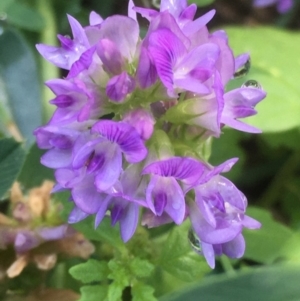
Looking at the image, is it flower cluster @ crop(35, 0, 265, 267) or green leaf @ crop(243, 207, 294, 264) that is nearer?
flower cluster @ crop(35, 0, 265, 267)

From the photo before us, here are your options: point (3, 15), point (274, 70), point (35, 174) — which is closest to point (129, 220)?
point (35, 174)

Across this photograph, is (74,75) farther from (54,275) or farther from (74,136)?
(54,275)

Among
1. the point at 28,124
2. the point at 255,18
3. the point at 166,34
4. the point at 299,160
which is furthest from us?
the point at 255,18

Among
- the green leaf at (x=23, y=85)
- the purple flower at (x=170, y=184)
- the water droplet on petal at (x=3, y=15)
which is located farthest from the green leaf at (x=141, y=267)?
the water droplet on petal at (x=3, y=15)

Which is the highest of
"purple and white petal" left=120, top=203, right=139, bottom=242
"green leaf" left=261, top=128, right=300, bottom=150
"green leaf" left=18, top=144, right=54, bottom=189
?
"purple and white petal" left=120, top=203, right=139, bottom=242

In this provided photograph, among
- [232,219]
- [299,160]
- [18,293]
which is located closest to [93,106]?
[232,219]

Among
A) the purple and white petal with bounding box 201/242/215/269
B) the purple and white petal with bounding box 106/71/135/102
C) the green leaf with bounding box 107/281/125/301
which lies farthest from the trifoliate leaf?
the purple and white petal with bounding box 106/71/135/102

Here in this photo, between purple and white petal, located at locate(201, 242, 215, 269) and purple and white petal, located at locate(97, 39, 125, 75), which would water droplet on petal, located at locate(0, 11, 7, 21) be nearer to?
purple and white petal, located at locate(97, 39, 125, 75)

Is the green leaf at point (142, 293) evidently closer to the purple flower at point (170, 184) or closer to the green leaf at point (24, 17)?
the purple flower at point (170, 184)
